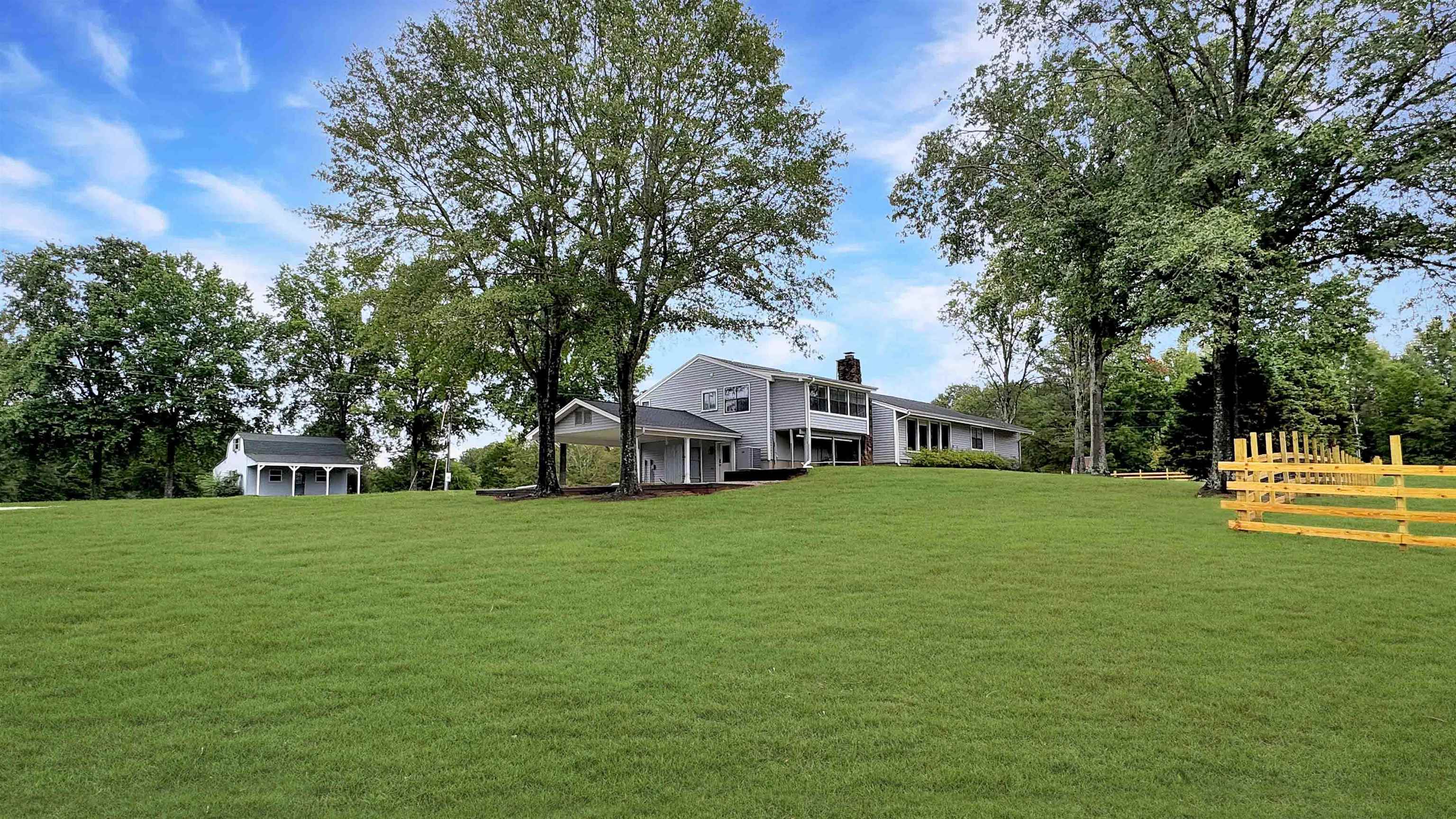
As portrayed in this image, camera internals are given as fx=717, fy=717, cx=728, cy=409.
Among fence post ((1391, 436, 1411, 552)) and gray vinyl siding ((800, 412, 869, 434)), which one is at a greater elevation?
gray vinyl siding ((800, 412, 869, 434))

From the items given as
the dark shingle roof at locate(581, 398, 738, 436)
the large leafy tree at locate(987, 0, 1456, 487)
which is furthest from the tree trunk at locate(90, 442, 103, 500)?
the large leafy tree at locate(987, 0, 1456, 487)

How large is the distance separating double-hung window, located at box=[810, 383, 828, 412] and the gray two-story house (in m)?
0.04

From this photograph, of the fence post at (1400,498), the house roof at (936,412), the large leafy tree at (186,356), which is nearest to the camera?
the fence post at (1400,498)

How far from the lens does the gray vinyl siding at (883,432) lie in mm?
33281

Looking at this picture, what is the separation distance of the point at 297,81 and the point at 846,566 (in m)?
19.5

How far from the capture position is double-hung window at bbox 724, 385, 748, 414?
31750 millimetres

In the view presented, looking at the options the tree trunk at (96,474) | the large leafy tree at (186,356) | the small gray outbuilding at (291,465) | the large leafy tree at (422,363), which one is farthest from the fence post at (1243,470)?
the tree trunk at (96,474)

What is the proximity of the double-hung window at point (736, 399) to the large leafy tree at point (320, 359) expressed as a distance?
23244 mm

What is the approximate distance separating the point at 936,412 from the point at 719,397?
11632mm

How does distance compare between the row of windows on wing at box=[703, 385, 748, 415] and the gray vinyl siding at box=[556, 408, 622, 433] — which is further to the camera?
the row of windows on wing at box=[703, 385, 748, 415]

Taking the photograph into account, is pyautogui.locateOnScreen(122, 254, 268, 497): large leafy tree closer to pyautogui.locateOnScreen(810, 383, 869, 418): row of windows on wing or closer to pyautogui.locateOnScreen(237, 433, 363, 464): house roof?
pyautogui.locateOnScreen(237, 433, 363, 464): house roof

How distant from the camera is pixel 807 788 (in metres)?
3.71

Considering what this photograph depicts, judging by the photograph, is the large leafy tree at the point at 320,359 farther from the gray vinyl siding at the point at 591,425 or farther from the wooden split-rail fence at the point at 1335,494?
the wooden split-rail fence at the point at 1335,494

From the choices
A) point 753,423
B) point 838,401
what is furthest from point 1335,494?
point 753,423
